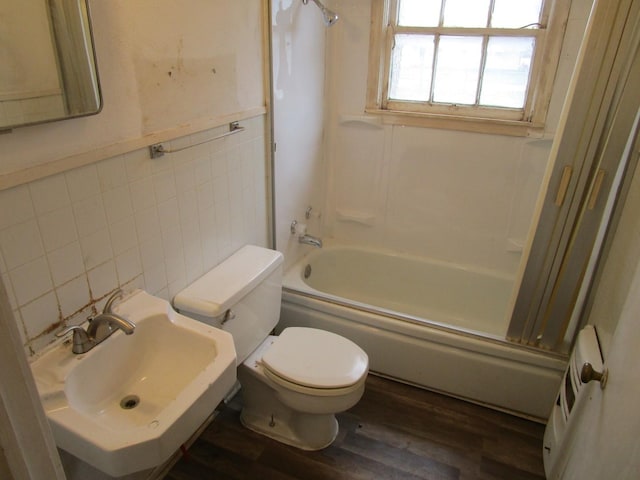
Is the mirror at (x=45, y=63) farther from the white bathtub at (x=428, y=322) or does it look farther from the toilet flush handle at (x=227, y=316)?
the white bathtub at (x=428, y=322)

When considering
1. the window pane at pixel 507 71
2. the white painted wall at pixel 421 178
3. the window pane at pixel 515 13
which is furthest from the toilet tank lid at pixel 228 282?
the window pane at pixel 515 13

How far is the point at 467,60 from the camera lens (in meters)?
2.23

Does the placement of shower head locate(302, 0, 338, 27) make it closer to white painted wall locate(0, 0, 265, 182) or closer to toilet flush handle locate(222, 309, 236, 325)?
white painted wall locate(0, 0, 265, 182)

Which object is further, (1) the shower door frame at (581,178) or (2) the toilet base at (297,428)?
(2) the toilet base at (297,428)

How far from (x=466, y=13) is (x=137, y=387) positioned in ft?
7.03

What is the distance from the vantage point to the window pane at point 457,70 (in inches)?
87.0

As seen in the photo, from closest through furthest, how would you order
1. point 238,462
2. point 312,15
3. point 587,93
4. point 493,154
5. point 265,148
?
1. point 587,93
2. point 238,462
3. point 265,148
4. point 312,15
5. point 493,154

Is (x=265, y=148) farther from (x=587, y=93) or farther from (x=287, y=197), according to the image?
(x=587, y=93)

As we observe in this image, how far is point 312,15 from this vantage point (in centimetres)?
213

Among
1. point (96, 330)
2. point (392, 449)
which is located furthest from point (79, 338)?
point (392, 449)

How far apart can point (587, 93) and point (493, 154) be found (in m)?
0.84

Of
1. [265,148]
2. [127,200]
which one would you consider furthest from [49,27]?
[265,148]

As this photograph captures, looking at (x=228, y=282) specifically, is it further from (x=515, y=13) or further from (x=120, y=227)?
(x=515, y=13)

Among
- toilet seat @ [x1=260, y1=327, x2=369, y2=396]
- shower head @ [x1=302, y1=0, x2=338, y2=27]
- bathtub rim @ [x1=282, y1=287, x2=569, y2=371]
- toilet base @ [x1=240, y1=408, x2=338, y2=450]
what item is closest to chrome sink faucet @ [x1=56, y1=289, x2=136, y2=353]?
toilet seat @ [x1=260, y1=327, x2=369, y2=396]
